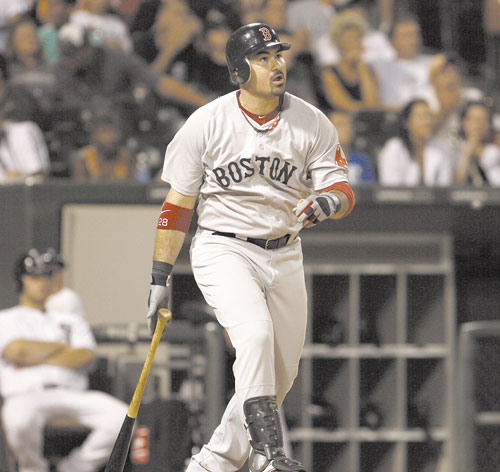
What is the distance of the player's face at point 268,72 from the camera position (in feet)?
11.0

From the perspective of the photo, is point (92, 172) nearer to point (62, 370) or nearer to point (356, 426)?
point (62, 370)

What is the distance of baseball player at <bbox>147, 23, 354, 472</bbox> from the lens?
3.32 meters

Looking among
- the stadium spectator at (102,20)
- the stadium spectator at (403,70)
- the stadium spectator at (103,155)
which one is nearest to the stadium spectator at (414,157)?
the stadium spectator at (403,70)

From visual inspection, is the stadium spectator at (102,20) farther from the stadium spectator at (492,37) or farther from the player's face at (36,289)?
the stadium spectator at (492,37)

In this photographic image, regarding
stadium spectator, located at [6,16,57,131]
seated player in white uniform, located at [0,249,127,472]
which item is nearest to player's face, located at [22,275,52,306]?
seated player in white uniform, located at [0,249,127,472]

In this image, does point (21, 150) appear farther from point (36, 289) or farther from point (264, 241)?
point (264, 241)

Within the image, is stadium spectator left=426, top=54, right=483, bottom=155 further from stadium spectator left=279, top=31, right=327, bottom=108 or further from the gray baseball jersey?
the gray baseball jersey

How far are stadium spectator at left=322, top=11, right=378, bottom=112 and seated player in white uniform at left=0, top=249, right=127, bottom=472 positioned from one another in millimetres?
2683

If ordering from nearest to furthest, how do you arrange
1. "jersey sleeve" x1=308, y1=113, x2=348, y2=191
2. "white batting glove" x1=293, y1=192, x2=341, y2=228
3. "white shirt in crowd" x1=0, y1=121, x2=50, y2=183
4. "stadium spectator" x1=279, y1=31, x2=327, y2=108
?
"white batting glove" x1=293, y1=192, x2=341, y2=228
"jersey sleeve" x1=308, y1=113, x2=348, y2=191
"white shirt in crowd" x1=0, y1=121, x2=50, y2=183
"stadium spectator" x1=279, y1=31, x2=327, y2=108

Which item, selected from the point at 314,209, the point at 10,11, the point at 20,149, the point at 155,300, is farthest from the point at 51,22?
the point at 314,209

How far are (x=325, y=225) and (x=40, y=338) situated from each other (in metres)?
2.25

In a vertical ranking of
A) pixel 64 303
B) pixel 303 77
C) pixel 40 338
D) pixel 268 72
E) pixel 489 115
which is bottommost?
pixel 40 338

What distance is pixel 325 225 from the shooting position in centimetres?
709

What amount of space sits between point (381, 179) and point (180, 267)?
63.1 inches
